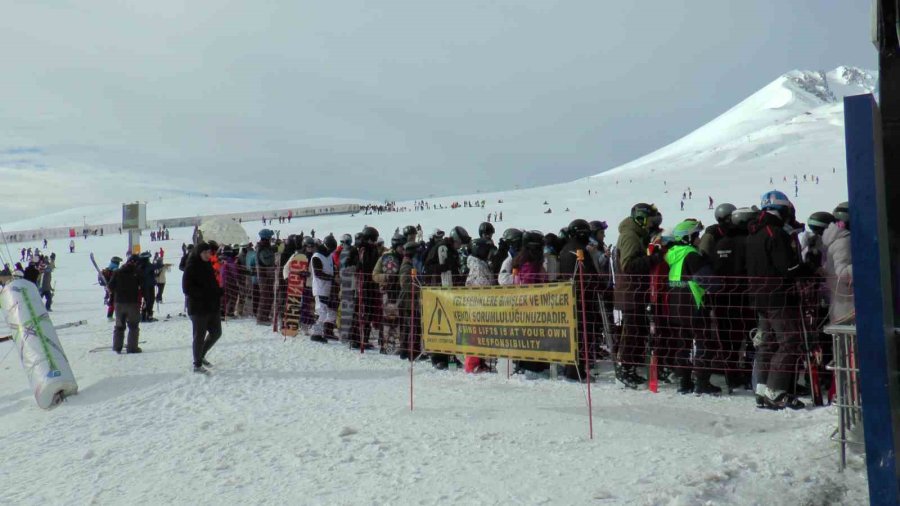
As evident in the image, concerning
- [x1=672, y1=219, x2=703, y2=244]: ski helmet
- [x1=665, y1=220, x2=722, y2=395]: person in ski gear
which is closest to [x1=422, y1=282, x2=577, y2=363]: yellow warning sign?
[x1=665, y1=220, x2=722, y2=395]: person in ski gear

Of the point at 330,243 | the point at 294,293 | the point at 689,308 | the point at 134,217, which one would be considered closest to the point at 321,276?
the point at 330,243

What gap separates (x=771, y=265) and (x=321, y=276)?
6.81m

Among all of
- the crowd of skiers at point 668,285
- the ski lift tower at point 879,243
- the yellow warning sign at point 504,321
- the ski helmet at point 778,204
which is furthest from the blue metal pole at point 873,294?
the ski helmet at point 778,204

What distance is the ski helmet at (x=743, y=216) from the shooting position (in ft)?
20.2

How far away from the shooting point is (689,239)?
6.63 meters

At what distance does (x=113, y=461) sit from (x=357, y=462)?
2084 millimetres

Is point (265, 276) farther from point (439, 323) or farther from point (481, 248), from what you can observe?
point (439, 323)

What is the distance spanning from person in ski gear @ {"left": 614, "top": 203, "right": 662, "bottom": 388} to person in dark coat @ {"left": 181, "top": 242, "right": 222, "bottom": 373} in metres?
5.20

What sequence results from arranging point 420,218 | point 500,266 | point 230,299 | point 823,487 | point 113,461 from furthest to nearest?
1. point 420,218
2. point 230,299
3. point 500,266
4. point 113,461
5. point 823,487

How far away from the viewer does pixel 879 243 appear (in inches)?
111

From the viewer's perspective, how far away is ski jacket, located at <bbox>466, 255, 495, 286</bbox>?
8.04 metres

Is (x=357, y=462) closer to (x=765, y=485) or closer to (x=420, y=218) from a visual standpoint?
(x=765, y=485)

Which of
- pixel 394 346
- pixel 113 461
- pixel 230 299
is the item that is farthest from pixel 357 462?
pixel 230 299

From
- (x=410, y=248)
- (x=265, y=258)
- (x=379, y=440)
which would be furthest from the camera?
(x=265, y=258)
